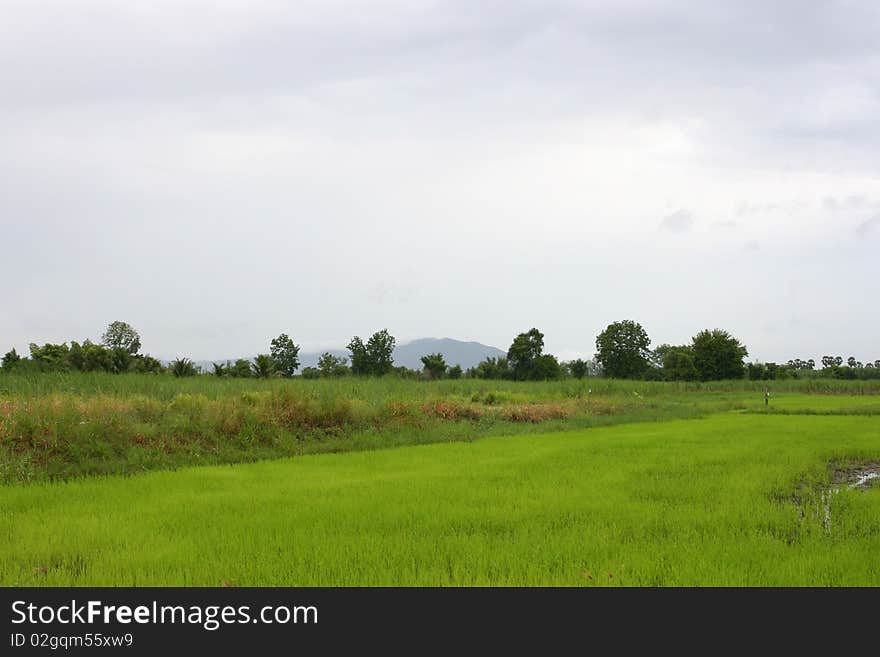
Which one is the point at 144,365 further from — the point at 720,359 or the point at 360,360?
the point at 720,359

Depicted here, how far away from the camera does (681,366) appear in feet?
232

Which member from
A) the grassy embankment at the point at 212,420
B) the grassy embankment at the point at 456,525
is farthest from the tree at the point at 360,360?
the grassy embankment at the point at 456,525

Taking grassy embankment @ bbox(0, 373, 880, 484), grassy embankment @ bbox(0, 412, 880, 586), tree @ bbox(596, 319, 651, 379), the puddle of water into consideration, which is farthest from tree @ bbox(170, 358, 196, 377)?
tree @ bbox(596, 319, 651, 379)

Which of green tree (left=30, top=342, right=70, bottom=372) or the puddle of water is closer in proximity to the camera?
the puddle of water

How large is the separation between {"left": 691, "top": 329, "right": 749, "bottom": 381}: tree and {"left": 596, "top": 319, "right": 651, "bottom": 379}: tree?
20.8ft

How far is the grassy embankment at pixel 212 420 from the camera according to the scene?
12.2 m

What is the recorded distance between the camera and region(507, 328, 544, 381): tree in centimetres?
6688

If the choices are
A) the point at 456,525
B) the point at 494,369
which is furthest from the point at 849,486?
the point at 494,369

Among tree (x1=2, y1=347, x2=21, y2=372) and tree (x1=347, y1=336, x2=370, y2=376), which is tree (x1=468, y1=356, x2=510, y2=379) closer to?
tree (x1=347, y1=336, x2=370, y2=376)
